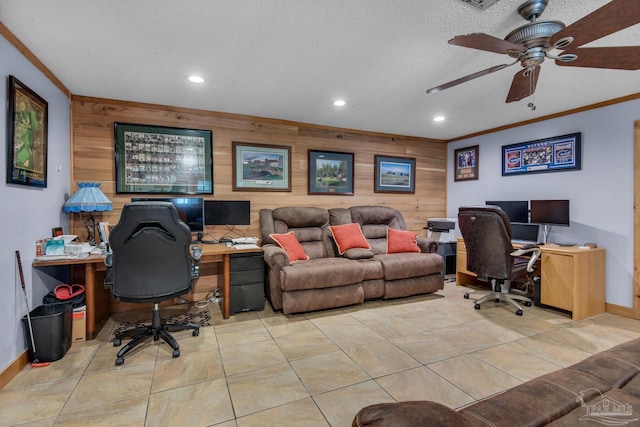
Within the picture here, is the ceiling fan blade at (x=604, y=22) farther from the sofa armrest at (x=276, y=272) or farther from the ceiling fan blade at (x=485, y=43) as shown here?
the sofa armrest at (x=276, y=272)

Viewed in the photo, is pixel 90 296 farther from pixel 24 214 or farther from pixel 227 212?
pixel 227 212

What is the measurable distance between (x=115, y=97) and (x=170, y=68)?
117 centimetres

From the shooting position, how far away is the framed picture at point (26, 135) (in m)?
2.14

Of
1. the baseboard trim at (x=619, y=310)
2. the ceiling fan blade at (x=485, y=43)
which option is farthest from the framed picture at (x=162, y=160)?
the baseboard trim at (x=619, y=310)

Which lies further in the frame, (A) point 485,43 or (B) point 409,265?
(B) point 409,265

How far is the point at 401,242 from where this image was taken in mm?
4207

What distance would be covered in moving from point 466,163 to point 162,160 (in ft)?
15.0

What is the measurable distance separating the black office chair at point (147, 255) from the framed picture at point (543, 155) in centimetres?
437

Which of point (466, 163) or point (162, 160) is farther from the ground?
point (466, 163)

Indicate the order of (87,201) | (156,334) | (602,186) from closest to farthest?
(156,334), (87,201), (602,186)

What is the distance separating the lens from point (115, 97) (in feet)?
11.0

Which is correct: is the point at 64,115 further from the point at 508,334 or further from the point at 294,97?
the point at 508,334

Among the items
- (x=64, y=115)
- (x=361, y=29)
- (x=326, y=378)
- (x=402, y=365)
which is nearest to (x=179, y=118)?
(x=64, y=115)

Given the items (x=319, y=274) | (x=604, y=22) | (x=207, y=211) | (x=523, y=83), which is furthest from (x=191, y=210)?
(x=604, y=22)
